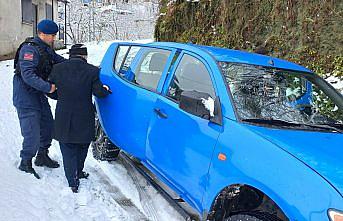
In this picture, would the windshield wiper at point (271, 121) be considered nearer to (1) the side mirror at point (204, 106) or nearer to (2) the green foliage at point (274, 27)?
(1) the side mirror at point (204, 106)

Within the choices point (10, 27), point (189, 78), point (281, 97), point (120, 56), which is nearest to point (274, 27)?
point (120, 56)

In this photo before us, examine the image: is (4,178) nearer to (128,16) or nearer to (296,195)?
(296,195)

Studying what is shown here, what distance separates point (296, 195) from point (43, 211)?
7.56ft

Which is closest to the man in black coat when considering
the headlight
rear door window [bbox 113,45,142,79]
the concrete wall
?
rear door window [bbox 113,45,142,79]

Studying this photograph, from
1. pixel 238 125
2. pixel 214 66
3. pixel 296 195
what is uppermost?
pixel 214 66

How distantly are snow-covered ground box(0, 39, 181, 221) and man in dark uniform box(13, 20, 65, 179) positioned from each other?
0.27 metres

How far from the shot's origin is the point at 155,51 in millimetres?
4227

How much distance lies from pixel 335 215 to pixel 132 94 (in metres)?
2.62

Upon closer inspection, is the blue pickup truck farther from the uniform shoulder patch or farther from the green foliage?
the green foliage

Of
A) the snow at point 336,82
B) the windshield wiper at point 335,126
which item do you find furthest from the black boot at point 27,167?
the snow at point 336,82

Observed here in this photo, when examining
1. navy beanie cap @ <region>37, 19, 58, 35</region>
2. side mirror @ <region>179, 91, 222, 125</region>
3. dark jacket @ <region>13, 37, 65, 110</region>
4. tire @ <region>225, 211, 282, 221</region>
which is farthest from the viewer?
navy beanie cap @ <region>37, 19, 58, 35</region>

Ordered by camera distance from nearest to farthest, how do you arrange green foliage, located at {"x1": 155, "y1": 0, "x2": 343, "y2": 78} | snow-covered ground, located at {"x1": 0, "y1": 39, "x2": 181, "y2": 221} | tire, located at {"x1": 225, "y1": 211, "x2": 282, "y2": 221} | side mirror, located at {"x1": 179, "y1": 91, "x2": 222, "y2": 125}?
1. tire, located at {"x1": 225, "y1": 211, "x2": 282, "y2": 221}
2. side mirror, located at {"x1": 179, "y1": 91, "x2": 222, "y2": 125}
3. snow-covered ground, located at {"x1": 0, "y1": 39, "x2": 181, "y2": 221}
4. green foliage, located at {"x1": 155, "y1": 0, "x2": 343, "y2": 78}

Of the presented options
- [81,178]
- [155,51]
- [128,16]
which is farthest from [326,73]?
[128,16]

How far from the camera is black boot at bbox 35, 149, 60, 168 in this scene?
464 centimetres
